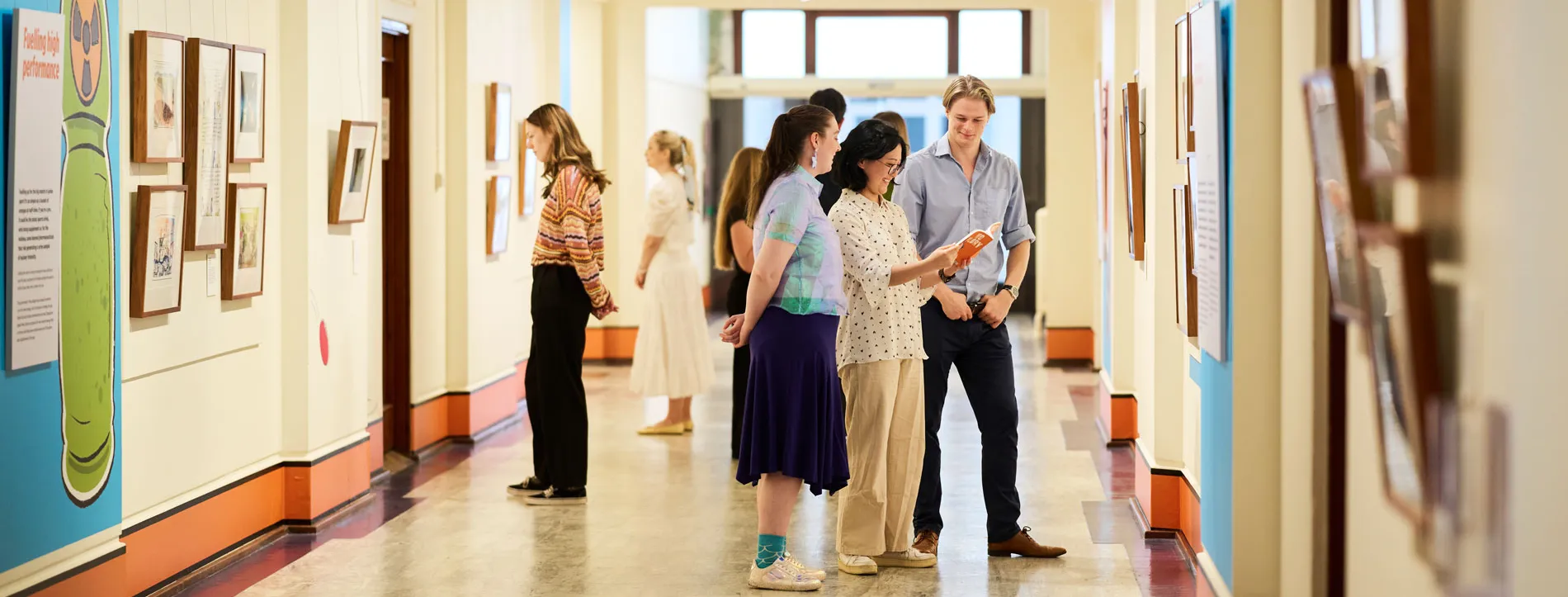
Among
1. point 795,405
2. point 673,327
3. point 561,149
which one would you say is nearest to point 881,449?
point 795,405

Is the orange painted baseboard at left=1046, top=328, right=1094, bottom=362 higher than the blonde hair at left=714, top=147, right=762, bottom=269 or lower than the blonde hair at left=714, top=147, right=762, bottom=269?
lower

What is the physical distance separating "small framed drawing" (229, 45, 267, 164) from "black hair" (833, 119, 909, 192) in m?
2.21

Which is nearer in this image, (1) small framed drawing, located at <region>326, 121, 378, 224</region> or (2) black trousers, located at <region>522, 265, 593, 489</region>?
(1) small framed drawing, located at <region>326, 121, 378, 224</region>

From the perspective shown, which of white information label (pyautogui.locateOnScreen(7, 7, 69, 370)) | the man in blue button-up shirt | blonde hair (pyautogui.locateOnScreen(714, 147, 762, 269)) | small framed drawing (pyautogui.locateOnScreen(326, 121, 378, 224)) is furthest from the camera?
blonde hair (pyautogui.locateOnScreen(714, 147, 762, 269))

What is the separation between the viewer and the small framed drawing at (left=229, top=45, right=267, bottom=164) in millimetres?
5320

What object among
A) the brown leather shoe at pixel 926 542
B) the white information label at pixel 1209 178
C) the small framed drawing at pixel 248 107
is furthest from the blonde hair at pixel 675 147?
the white information label at pixel 1209 178

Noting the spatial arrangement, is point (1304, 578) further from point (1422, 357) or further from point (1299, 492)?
point (1422, 357)

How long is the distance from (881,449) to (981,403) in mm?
548

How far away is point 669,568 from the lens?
5.20 meters

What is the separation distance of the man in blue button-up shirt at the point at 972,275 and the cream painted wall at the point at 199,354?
247 cm

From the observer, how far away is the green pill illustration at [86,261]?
401 centimetres

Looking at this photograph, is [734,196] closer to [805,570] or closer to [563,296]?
[563,296]

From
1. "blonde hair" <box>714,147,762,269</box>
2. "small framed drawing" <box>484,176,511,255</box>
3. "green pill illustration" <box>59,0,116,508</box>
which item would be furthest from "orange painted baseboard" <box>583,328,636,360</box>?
"green pill illustration" <box>59,0,116,508</box>

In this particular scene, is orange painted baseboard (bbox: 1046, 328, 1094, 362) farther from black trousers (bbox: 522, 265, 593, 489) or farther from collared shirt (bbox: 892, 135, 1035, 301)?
collared shirt (bbox: 892, 135, 1035, 301)
